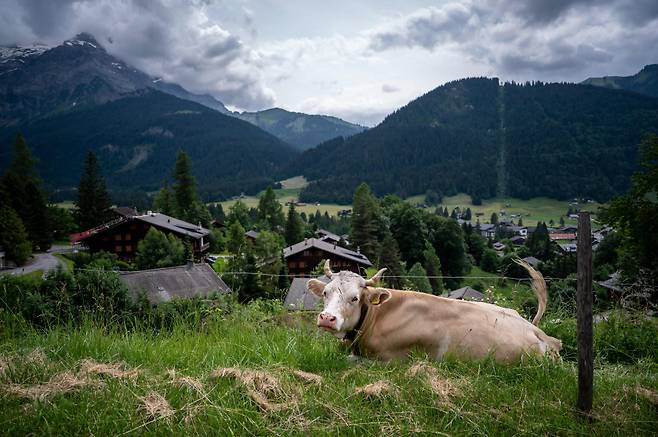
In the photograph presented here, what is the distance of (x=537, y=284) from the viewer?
23.2 ft

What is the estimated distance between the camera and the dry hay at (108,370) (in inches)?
180

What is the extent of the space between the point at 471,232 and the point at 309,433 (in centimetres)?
11984

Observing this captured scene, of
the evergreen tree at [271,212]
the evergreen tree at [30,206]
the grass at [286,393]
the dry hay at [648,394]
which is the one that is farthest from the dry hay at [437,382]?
the evergreen tree at [271,212]

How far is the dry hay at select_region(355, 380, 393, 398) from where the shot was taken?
4.27 metres

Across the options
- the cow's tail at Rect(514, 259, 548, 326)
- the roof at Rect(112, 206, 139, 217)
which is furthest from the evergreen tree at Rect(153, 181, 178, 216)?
the cow's tail at Rect(514, 259, 548, 326)

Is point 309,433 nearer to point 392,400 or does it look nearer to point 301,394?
point 301,394

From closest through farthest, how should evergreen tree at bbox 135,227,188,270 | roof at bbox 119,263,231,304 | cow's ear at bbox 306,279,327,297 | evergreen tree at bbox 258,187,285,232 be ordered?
cow's ear at bbox 306,279,327,297, roof at bbox 119,263,231,304, evergreen tree at bbox 135,227,188,270, evergreen tree at bbox 258,187,285,232

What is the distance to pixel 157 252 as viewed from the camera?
5781 centimetres

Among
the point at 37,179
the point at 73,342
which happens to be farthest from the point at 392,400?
the point at 37,179

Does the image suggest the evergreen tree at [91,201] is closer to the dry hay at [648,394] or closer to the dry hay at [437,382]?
the dry hay at [437,382]

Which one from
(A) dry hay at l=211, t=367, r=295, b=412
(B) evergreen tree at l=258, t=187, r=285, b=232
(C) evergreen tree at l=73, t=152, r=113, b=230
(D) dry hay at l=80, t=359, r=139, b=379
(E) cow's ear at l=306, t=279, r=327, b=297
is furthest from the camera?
(B) evergreen tree at l=258, t=187, r=285, b=232

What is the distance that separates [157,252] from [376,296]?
56.6 m

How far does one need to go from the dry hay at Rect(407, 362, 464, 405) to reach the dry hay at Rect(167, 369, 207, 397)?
2130 mm

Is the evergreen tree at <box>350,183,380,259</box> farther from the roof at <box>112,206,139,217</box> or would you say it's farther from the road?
the roof at <box>112,206,139,217</box>
